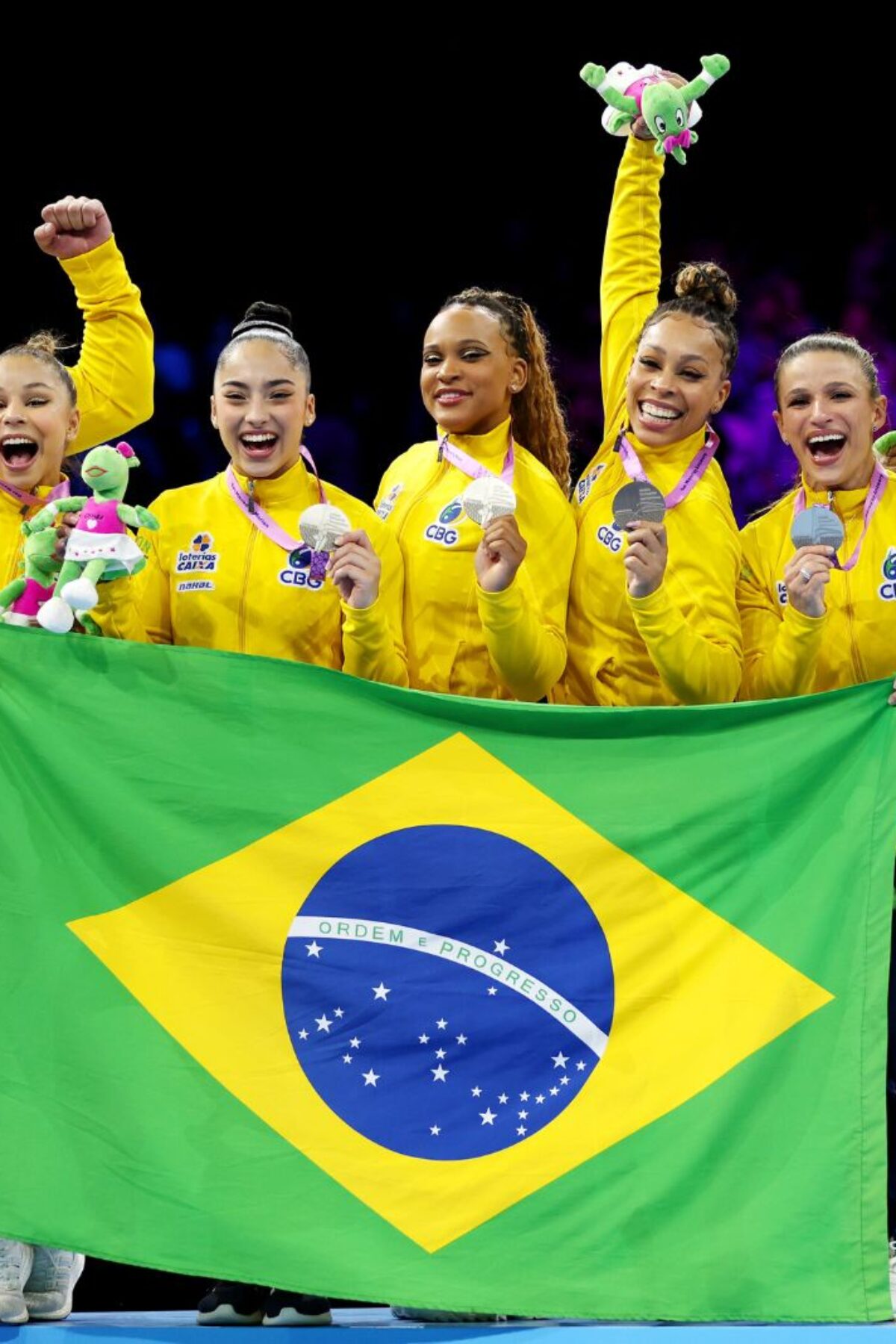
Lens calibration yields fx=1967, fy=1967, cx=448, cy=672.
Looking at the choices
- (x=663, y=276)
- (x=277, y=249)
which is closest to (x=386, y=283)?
(x=277, y=249)

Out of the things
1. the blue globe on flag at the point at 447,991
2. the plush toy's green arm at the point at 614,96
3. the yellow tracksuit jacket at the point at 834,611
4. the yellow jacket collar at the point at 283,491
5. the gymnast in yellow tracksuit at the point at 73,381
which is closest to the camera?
the blue globe on flag at the point at 447,991

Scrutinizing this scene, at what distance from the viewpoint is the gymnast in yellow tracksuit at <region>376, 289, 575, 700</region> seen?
A: 11.4ft

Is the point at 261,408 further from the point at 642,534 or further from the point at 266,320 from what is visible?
the point at 642,534

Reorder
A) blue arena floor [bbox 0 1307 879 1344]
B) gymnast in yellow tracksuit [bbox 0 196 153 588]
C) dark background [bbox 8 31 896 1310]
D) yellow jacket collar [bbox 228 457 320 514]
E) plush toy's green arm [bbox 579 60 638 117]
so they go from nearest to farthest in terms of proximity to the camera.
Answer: blue arena floor [bbox 0 1307 879 1344], yellow jacket collar [bbox 228 457 320 514], gymnast in yellow tracksuit [bbox 0 196 153 588], plush toy's green arm [bbox 579 60 638 117], dark background [bbox 8 31 896 1310]

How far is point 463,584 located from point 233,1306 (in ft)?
4.38

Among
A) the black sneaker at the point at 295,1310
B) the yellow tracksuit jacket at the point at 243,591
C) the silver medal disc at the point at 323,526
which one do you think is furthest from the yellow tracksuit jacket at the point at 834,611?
the black sneaker at the point at 295,1310

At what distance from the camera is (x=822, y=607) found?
3.39m

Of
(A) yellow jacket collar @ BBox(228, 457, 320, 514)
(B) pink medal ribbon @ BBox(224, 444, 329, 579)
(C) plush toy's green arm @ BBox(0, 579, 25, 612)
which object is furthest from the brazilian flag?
(A) yellow jacket collar @ BBox(228, 457, 320, 514)

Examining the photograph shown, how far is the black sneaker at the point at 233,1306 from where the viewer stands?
3.28 metres

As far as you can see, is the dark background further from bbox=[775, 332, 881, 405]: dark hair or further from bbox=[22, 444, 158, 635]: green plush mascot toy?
bbox=[22, 444, 158, 635]: green plush mascot toy

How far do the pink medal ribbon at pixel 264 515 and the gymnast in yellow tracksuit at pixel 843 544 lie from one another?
2.75ft

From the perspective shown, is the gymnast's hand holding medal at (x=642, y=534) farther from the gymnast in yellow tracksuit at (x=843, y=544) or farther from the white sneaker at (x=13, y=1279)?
the white sneaker at (x=13, y=1279)

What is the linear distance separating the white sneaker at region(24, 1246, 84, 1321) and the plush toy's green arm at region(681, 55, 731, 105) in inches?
98.5

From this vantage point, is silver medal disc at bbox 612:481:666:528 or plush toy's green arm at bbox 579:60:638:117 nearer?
silver medal disc at bbox 612:481:666:528
